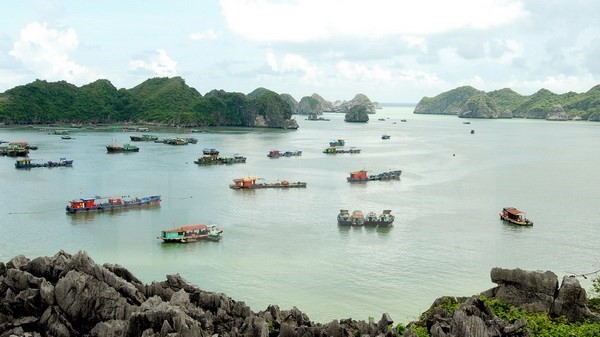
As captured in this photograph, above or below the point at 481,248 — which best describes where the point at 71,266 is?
above

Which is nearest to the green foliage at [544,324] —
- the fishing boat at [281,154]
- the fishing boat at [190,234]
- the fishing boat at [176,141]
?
the fishing boat at [190,234]

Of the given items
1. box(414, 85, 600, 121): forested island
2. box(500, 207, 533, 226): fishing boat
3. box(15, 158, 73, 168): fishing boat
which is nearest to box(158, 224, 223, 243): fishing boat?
box(500, 207, 533, 226): fishing boat

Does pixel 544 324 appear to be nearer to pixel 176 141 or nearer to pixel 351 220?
pixel 351 220

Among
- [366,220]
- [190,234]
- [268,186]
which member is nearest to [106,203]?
[190,234]

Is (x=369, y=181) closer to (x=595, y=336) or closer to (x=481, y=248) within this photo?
(x=481, y=248)

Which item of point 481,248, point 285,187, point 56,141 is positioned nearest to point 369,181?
point 285,187

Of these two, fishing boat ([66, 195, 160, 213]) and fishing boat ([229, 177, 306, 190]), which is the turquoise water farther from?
fishing boat ([229, 177, 306, 190])

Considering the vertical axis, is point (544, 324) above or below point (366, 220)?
above
